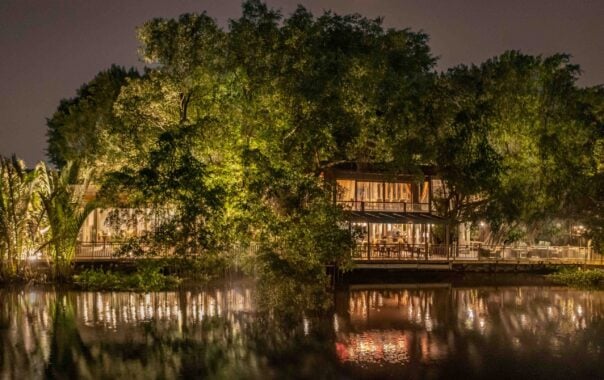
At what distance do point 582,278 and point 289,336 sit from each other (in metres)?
20.6

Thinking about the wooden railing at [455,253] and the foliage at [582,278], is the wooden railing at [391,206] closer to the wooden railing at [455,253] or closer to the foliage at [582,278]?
the wooden railing at [455,253]

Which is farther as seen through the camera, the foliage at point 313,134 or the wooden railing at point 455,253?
the wooden railing at point 455,253

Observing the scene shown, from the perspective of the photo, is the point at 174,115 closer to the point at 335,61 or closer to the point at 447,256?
the point at 335,61

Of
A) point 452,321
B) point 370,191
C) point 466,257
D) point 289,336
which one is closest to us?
point 289,336

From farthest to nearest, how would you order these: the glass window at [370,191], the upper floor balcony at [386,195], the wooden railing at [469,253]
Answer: the glass window at [370,191], the upper floor balcony at [386,195], the wooden railing at [469,253]

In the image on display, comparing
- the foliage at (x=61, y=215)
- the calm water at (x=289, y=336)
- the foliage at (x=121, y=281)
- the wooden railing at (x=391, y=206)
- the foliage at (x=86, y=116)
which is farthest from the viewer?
the foliage at (x=86, y=116)

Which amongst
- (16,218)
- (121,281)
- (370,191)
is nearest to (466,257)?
(370,191)

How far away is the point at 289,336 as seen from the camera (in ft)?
70.9

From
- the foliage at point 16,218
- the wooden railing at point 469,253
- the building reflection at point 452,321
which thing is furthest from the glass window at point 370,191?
the foliage at point 16,218

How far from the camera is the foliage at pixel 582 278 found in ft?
119

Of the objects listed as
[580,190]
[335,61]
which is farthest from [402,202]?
[335,61]

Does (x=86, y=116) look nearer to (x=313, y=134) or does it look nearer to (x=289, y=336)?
(x=313, y=134)

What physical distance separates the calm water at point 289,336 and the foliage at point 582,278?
5715 millimetres

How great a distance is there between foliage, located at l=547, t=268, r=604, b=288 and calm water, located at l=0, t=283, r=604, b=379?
18.7ft
